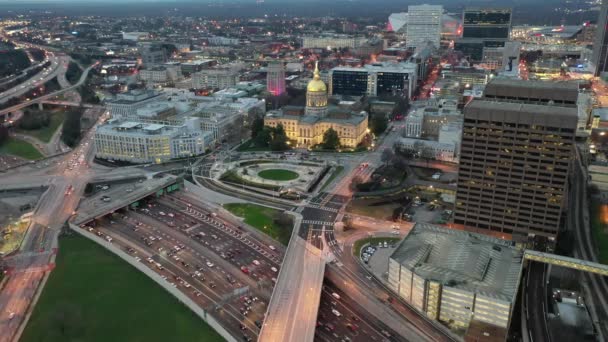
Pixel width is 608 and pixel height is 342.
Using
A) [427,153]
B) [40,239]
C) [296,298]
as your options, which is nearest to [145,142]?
[40,239]

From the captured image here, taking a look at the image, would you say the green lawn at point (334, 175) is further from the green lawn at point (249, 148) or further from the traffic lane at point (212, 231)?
the traffic lane at point (212, 231)

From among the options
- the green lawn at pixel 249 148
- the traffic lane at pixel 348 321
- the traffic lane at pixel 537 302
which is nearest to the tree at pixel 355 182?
the green lawn at pixel 249 148

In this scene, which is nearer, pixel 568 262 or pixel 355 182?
pixel 568 262

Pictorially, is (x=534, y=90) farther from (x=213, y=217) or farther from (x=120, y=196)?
(x=120, y=196)

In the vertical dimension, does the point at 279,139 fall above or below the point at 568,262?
above

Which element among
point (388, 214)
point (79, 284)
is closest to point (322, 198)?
point (388, 214)

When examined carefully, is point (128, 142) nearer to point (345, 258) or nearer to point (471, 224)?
point (345, 258)
